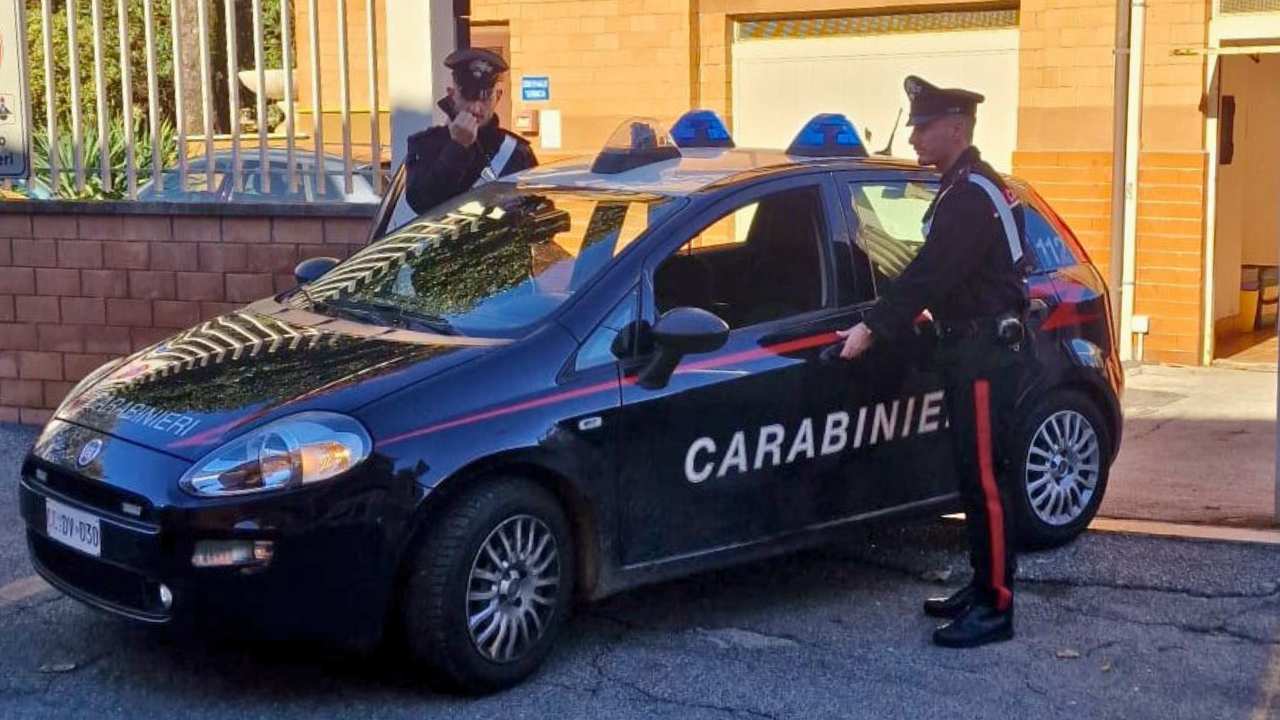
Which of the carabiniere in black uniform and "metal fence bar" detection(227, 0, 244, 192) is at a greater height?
"metal fence bar" detection(227, 0, 244, 192)

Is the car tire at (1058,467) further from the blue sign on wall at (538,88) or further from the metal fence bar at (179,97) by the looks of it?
the blue sign on wall at (538,88)

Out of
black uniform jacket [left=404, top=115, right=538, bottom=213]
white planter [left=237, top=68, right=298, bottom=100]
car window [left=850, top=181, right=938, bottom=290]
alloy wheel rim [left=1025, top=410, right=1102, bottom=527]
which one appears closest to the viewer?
car window [left=850, top=181, right=938, bottom=290]

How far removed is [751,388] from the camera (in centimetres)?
557

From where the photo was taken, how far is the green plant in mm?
9133

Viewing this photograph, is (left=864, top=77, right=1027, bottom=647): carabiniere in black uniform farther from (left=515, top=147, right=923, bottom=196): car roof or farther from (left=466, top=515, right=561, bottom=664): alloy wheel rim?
(left=466, top=515, right=561, bottom=664): alloy wheel rim

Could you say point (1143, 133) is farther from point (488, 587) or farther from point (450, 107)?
point (488, 587)

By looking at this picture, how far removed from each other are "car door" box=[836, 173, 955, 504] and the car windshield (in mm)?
788

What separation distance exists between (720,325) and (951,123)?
1.02m

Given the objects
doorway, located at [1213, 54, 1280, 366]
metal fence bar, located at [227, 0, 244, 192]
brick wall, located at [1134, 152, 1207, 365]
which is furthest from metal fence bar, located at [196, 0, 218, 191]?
doorway, located at [1213, 54, 1280, 366]

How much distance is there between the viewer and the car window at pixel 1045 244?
6.56m

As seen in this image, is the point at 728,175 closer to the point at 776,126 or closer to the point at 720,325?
the point at 720,325

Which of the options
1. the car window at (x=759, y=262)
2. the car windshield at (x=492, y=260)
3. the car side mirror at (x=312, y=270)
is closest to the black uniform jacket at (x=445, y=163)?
the car side mirror at (x=312, y=270)

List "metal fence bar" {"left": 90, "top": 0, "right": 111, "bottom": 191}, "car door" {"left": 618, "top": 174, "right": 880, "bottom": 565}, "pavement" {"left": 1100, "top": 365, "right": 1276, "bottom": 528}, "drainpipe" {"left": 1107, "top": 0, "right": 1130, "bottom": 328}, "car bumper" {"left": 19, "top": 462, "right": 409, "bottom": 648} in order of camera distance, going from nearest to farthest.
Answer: "car bumper" {"left": 19, "top": 462, "right": 409, "bottom": 648}
"car door" {"left": 618, "top": 174, "right": 880, "bottom": 565}
"pavement" {"left": 1100, "top": 365, "right": 1276, "bottom": 528}
"metal fence bar" {"left": 90, "top": 0, "right": 111, "bottom": 191}
"drainpipe" {"left": 1107, "top": 0, "right": 1130, "bottom": 328}

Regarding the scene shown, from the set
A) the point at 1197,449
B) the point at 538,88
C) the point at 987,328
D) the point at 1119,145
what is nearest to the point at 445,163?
the point at 987,328
